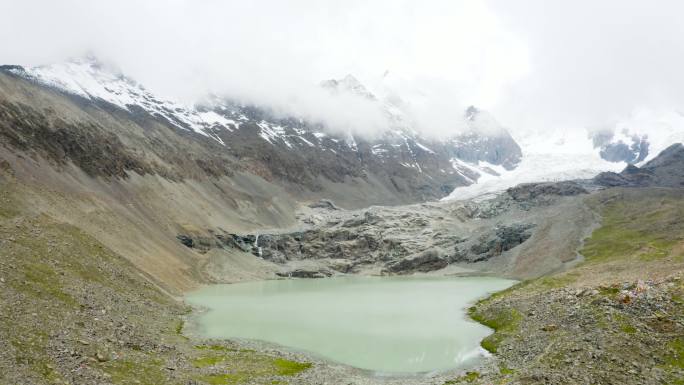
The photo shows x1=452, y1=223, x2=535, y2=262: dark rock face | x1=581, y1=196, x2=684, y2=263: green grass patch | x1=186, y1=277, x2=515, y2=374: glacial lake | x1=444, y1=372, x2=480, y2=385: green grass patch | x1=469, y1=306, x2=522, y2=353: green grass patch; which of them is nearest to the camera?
x1=444, y1=372, x2=480, y2=385: green grass patch

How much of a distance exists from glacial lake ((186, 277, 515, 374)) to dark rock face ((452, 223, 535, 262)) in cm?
3224

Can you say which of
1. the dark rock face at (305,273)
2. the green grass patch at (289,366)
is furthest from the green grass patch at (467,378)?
the dark rock face at (305,273)

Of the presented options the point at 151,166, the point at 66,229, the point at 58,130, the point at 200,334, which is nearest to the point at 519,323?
the point at 200,334

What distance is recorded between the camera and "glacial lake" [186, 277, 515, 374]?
159ft

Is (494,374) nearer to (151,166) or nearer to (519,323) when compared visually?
(519,323)

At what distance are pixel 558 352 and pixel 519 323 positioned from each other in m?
18.5

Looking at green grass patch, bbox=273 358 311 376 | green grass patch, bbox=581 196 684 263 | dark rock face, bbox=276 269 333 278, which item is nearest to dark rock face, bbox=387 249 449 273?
dark rock face, bbox=276 269 333 278

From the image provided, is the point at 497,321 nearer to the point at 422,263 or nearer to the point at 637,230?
the point at 637,230

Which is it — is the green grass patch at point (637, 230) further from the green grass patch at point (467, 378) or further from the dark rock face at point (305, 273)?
the dark rock face at point (305, 273)

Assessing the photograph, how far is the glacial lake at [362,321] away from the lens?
48.4m

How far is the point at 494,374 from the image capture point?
3875 centimetres

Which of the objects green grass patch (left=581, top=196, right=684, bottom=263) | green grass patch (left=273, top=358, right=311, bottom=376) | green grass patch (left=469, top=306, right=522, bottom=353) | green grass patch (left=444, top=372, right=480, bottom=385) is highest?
green grass patch (left=581, top=196, right=684, bottom=263)

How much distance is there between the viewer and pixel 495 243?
5915 inches

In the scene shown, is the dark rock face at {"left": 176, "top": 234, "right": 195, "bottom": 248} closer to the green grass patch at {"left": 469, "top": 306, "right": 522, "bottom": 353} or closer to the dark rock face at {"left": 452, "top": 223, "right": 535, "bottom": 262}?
the dark rock face at {"left": 452, "top": 223, "right": 535, "bottom": 262}
